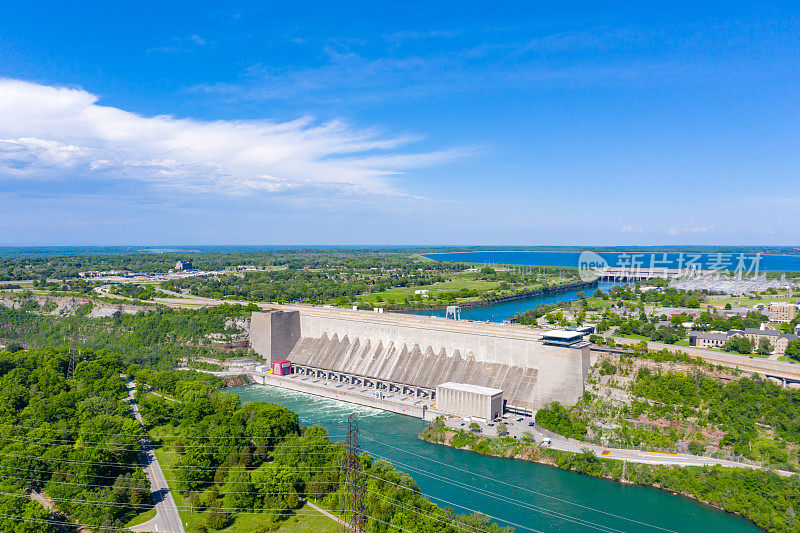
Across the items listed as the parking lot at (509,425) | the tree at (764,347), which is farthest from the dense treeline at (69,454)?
the tree at (764,347)

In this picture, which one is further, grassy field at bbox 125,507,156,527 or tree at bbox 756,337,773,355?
tree at bbox 756,337,773,355

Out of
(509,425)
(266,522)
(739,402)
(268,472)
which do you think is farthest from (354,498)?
(739,402)

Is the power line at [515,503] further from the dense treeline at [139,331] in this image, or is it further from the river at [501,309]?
the river at [501,309]

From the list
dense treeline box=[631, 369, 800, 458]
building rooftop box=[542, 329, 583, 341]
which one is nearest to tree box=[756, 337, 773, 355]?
dense treeline box=[631, 369, 800, 458]

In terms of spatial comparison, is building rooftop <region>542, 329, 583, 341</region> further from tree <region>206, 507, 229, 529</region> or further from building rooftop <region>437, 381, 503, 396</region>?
tree <region>206, 507, 229, 529</region>

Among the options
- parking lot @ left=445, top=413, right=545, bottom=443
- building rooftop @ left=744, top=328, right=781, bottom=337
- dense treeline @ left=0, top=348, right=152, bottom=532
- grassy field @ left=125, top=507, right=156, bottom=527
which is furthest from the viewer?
building rooftop @ left=744, top=328, right=781, bottom=337

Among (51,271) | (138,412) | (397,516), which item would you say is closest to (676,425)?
(397,516)

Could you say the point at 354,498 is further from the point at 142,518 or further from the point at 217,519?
the point at 142,518

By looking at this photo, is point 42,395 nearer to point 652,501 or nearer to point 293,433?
point 293,433
